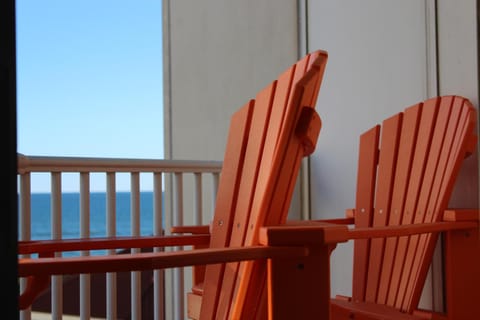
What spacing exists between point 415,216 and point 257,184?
3.37 feet

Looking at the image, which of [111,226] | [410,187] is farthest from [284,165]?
[111,226]

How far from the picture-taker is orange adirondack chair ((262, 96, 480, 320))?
221cm

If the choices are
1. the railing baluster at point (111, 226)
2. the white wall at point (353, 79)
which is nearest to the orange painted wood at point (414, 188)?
the white wall at point (353, 79)

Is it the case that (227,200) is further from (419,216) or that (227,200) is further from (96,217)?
(96,217)

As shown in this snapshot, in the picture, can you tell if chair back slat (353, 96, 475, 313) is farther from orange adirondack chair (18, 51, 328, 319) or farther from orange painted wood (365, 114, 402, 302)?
orange adirondack chair (18, 51, 328, 319)

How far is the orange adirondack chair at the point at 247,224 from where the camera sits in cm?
115

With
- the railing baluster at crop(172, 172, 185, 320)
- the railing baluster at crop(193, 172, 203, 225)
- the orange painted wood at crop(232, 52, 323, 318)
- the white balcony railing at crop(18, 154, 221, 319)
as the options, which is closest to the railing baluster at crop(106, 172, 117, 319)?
the white balcony railing at crop(18, 154, 221, 319)

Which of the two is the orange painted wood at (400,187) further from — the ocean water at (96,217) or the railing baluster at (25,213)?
the ocean water at (96,217)

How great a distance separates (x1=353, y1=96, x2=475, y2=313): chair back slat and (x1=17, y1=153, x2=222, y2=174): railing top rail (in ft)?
3.02

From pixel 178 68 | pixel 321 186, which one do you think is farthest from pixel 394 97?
pixel 178 68

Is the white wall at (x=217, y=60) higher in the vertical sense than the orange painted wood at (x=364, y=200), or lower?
higher

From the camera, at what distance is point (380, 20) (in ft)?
9.61

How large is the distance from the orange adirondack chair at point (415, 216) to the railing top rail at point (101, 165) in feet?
2.95

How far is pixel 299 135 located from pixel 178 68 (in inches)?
142
